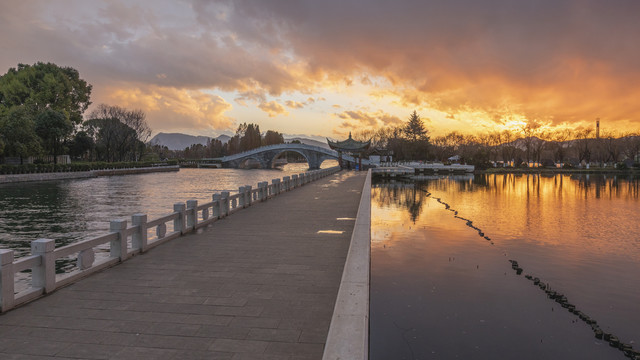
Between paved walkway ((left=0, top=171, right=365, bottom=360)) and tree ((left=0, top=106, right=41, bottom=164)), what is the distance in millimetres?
48324

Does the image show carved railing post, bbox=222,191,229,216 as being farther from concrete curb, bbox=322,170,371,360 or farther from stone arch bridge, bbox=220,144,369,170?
stone arch bridge, bbox=220,144,369,170

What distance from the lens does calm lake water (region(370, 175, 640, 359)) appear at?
803cm

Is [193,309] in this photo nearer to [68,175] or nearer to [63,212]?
[63,212]

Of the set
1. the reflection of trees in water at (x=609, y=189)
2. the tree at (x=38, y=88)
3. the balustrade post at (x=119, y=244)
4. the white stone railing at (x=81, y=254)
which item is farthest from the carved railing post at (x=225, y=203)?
the tree at (x=38, y=88)

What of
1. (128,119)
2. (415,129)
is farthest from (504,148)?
(128,119)

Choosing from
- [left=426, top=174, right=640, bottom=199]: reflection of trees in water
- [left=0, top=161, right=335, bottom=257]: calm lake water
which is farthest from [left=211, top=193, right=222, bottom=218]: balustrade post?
[left=426, top=174, right=640, bottom=199]: reflection of trees in water

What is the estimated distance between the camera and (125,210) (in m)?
26.3

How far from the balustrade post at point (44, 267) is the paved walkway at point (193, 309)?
209mm

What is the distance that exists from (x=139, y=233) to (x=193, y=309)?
3959 mm

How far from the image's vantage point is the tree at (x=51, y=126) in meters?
52.9

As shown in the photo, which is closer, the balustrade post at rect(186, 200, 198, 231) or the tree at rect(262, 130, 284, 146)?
the balustrade post at rect(186, 200, 198, 231)

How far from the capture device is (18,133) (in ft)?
153

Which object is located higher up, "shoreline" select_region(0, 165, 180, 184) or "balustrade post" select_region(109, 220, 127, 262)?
"shoreline" select_region(0, 165, 180, 184)

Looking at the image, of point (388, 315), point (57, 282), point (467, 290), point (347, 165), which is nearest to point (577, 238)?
point (467, 290)
